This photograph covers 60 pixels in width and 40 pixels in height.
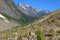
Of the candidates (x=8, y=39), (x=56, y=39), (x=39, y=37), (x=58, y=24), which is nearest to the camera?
(x=39, y=37)

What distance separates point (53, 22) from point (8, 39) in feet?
34.6

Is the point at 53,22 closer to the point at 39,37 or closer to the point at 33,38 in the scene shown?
the point at 33,38

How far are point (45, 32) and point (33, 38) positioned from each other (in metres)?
3.65

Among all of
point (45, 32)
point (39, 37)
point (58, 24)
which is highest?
point (58, 24)

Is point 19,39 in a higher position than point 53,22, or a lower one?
lower

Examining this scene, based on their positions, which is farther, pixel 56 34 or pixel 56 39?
pixel 56 34

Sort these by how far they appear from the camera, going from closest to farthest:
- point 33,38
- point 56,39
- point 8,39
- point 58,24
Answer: point 56,39, point 33,38, point 8,39, point 58,24

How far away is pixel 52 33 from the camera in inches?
1091

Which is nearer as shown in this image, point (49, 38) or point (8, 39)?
point (49, 38)

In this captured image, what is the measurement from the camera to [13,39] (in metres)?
29.6

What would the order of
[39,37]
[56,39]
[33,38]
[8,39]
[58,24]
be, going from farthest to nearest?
[58,24], [8,39], [33,38], [56,39], [39,37]

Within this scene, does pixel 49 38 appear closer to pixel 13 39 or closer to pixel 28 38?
pixel 28 38

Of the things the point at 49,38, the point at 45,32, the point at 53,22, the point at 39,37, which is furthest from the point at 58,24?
the point at 39,37

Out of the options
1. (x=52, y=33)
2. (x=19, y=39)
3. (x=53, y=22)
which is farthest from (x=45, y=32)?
(x=53, y=22)
